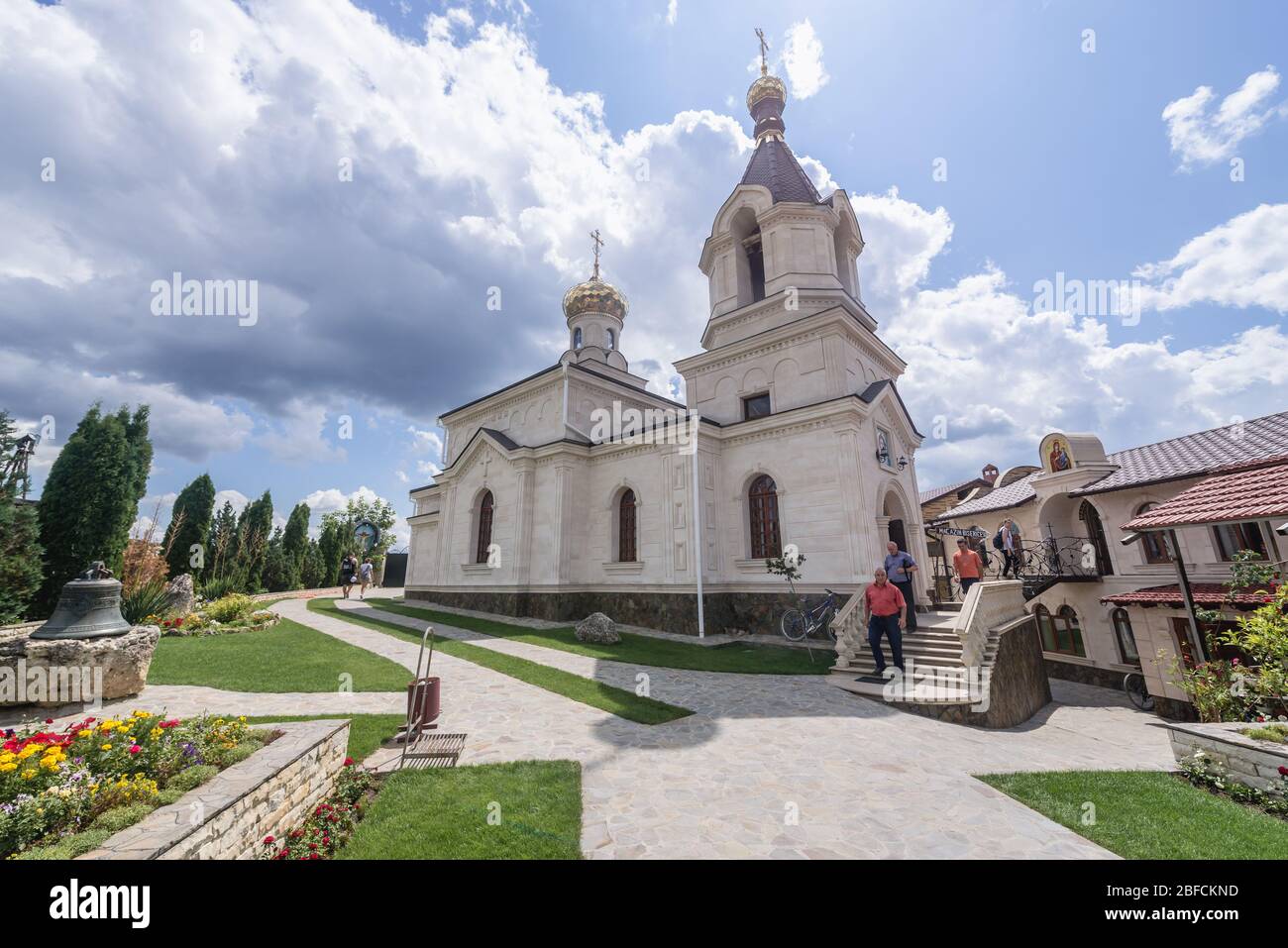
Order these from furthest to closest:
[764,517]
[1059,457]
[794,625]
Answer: [1059,457] < [764,517] < [794,625]

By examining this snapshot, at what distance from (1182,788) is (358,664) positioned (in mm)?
12725

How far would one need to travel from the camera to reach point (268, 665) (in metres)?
Result: 9.82

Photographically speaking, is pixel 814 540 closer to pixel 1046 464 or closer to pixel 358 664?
pixel 358 664

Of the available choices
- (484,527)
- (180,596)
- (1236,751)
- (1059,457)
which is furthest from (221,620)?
(1059,457)

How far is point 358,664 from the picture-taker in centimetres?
1002

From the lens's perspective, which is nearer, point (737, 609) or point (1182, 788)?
point (1182, 788)

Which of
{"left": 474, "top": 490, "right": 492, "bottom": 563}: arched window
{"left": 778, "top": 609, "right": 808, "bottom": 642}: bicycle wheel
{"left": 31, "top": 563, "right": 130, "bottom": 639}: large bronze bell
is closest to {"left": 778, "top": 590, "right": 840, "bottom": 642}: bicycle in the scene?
{"left": 778, "top": 609, "right": 808, "bottom": 642}: bicycle wheel

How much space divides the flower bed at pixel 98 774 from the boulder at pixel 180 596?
500 inches

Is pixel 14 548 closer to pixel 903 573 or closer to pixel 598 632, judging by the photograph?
pixel 598 632

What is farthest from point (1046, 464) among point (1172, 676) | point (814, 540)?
point (814, 540)

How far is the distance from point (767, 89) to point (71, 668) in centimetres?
2741

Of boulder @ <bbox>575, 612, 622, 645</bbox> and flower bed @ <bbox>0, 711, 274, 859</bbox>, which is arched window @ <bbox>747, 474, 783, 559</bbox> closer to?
boulder @ <bbox>575, 612, 622, 645</bbox>
